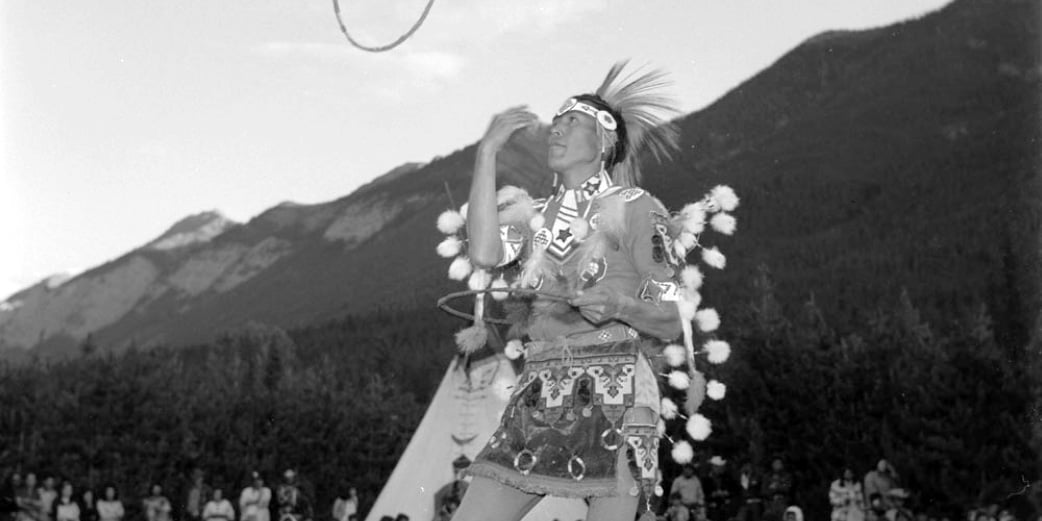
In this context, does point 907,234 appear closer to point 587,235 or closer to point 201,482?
point 201,482

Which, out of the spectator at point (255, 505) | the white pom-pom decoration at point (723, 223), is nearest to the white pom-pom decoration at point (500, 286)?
the white pom-pom decoration at point (723, 223)

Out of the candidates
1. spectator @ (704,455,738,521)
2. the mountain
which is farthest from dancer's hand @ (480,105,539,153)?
the mountain

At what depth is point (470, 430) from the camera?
80.1 feet

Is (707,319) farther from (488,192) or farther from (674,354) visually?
(488,192)

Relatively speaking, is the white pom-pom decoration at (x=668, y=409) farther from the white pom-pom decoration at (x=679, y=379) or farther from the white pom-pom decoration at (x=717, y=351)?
the white pom-pom decoration at (x=717, y=351)

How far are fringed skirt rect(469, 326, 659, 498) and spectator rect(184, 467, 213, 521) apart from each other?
2913 cm

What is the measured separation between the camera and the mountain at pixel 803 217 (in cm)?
6253

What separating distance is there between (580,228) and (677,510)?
1546 centimetres

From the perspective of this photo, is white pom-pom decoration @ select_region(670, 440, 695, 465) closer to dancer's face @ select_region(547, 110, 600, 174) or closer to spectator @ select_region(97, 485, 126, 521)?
dancer's face @ select_region(547, 110, 600, 174)

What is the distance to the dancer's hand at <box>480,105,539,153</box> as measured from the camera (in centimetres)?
571

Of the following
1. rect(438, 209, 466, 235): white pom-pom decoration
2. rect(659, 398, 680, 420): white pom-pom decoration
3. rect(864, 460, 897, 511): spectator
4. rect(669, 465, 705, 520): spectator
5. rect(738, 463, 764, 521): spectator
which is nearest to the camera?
rect(659, 398, 680, 420): white pom-pom decoration

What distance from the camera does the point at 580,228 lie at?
18.7ft

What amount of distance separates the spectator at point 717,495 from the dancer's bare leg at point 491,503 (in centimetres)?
1741

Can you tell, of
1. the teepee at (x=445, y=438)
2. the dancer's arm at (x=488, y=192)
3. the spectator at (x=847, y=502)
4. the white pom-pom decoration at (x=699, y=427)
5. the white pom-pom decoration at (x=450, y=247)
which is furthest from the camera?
the teepee at (x=445, y=438)
